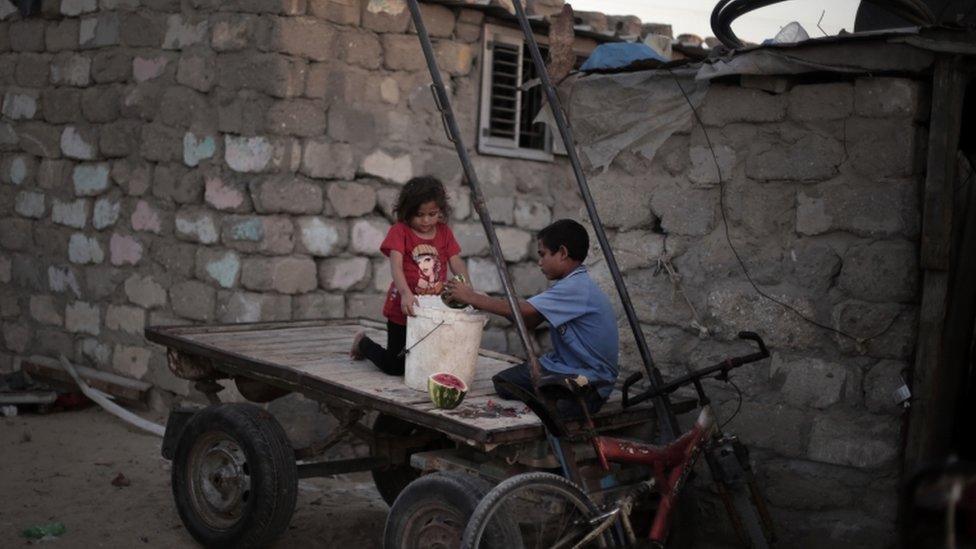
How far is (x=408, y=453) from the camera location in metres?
5.44

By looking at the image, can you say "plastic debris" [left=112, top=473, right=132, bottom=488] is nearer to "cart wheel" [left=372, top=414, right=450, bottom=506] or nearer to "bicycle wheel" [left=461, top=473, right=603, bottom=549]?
"cart wheel" [left=372, top=414, right=450, bottom=506]

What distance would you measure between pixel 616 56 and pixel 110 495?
370 cm

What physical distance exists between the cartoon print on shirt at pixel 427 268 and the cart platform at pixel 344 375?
461 millimetres

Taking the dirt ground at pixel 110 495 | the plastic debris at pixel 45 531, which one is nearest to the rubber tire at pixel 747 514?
the dirt ground at pixel 110 495

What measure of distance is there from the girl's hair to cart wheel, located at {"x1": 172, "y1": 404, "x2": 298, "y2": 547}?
3.96ft

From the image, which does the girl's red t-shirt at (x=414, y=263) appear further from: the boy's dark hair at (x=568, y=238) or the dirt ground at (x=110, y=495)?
the dirt ground at (x=110, y=495)

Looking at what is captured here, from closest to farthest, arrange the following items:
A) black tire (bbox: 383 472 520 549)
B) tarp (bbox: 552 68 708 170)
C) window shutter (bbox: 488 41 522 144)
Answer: black tire (bbox: 383 472 520 549) → tarp (bbox: 552 68 708 170) → window shutter (bbox: 488 41 522 144)

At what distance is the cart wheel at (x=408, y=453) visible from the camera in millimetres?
5398

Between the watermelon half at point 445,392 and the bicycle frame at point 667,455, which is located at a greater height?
the watermelon half at point 445,392

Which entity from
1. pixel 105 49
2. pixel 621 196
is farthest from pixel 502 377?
pixel 105 49

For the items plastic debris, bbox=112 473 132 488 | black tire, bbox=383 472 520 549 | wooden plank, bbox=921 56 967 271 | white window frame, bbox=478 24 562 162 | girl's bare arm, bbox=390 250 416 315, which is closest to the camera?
black tire, bbox=383 472 520 549

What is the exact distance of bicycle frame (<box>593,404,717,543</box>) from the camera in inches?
165

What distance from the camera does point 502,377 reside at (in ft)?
14.7

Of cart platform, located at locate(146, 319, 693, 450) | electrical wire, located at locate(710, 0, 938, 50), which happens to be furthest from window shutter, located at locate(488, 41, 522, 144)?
electrical wire, located at locate(710, 0, 938, 50)
